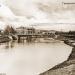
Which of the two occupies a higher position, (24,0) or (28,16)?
Result: (24,0)

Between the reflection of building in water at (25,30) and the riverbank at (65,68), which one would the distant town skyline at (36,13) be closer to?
the reflection of building in water at (25,30)

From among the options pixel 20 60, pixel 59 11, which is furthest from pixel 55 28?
pixel 20 60

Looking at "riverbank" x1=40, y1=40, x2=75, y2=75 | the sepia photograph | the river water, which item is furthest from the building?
"riverbank" x1=40, y1=40, x2=75, y2=75

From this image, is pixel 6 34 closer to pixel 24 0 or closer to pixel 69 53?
pixel 24 0

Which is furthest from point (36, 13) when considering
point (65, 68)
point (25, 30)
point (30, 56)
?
point (65, 68)

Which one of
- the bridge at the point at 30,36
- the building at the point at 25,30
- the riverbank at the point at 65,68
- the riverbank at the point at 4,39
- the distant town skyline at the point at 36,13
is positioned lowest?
the riverbank at the point at 65,68

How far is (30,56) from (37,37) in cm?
19

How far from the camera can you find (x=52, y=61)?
214 centimetres

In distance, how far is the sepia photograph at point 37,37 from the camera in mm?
2141

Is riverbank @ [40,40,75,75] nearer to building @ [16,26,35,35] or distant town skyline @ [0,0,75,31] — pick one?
distant town skyline @ [0,0,75,31]

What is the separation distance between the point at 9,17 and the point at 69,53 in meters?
0.66

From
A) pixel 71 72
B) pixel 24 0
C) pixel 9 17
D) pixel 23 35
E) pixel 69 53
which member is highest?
pixel 24 0

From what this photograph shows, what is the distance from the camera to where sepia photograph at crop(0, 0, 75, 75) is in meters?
2.14

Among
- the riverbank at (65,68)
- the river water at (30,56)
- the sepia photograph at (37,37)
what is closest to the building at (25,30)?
the sepia photograph at (37,37)
